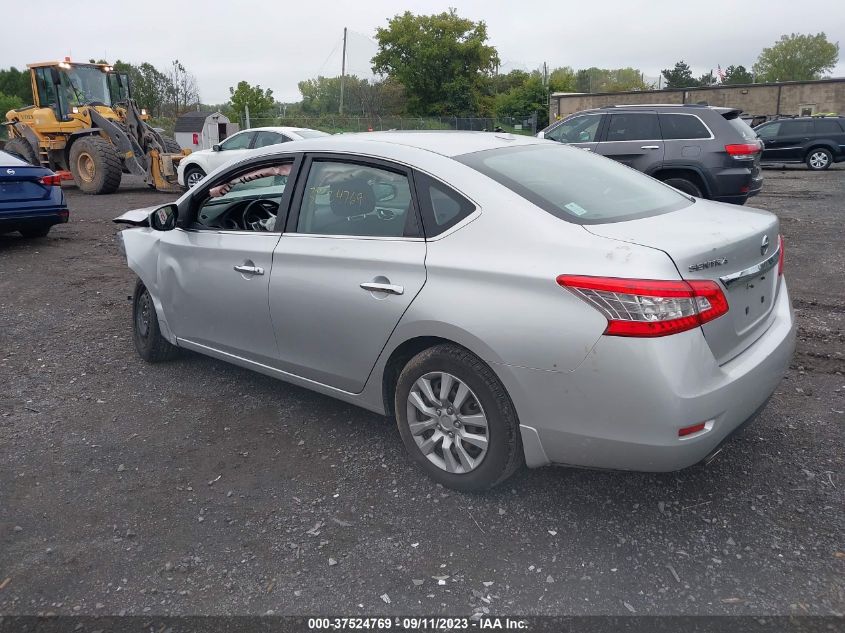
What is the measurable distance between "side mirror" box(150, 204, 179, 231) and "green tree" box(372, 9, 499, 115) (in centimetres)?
5467

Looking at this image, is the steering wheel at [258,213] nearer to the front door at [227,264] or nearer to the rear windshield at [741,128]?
the front door at [227,264]

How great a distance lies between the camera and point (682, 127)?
1030 cm

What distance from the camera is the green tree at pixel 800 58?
86562 mm

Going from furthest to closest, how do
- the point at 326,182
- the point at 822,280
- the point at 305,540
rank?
the point at 822,280, the point at 326,182, the point at 305,540

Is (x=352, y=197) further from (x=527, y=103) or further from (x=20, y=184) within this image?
(x=527, y=103)

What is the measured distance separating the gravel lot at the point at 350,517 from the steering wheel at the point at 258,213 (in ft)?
3.49

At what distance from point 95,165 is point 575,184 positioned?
15791mm

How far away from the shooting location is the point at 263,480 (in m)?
3.56

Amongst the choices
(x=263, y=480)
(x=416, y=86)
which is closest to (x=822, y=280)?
(x=263, y=480)

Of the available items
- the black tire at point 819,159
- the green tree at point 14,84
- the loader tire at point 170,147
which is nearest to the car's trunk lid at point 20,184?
the loader tire at point 170,147

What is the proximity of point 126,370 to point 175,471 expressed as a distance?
5.75 ft

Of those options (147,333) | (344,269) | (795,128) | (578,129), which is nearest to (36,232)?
(147,333)

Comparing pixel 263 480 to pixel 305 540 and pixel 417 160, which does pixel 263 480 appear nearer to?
pixel 305 540

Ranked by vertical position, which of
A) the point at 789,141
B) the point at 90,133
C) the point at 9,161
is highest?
the point at 789,141
